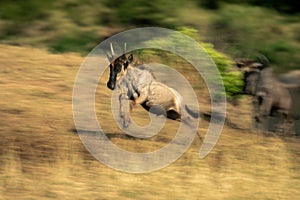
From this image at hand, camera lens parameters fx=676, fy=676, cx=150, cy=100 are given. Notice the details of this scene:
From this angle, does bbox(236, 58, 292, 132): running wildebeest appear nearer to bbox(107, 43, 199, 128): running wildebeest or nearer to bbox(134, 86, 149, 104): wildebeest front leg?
bbox(107, 43, 199, 128): running wildebeest

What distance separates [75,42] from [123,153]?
502 centimetres

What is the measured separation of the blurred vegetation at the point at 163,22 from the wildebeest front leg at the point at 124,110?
3.63 meters

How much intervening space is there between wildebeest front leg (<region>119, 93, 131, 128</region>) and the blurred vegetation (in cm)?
363

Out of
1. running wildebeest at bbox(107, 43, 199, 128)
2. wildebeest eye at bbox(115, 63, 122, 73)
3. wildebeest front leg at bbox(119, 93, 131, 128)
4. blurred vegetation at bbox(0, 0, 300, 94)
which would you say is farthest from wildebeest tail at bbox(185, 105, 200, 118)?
blurred vegetation at bbox(0, 0, 300, 94)

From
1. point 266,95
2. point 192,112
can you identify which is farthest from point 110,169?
point 266,95

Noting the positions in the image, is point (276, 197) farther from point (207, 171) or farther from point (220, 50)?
point (220, 50)

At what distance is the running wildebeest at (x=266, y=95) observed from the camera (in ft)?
29.2

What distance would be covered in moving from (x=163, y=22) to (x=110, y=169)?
6.37 metres

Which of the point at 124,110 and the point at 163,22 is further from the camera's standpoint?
the point at 163,22

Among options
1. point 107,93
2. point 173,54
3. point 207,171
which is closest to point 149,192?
point 207,171

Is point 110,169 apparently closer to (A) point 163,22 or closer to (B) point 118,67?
(B) point 118,67

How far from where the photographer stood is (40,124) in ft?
26.8

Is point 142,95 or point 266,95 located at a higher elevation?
point 142,95

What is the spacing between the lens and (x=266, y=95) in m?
8.91
